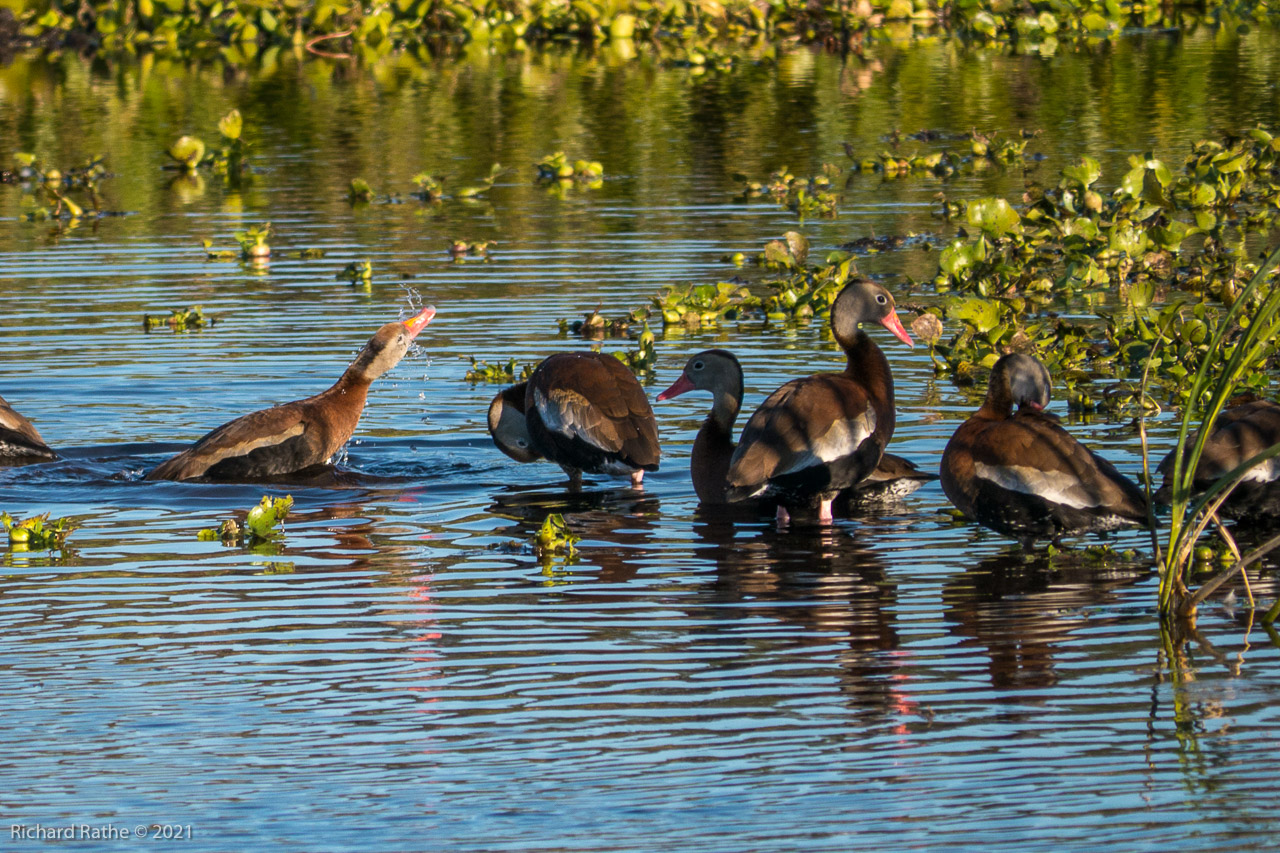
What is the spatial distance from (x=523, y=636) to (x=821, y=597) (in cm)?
125

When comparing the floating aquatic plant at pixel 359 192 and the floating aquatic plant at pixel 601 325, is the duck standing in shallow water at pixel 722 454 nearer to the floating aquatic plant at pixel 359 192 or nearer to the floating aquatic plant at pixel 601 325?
the floating aquatic plant at pixel 601 325

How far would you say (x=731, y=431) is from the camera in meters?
9.30

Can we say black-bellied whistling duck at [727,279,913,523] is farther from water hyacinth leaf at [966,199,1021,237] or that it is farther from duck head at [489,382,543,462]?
water hyacinth leaf at [966,199,1021,237]

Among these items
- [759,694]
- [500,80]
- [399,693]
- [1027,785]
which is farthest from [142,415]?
[500,80]

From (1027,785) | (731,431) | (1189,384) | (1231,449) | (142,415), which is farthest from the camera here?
(142,415)

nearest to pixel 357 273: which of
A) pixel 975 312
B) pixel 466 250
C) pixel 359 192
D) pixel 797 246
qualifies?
pixel 466 250

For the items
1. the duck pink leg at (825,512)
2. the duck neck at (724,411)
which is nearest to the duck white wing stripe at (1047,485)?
the duck pink leg at (825,512)

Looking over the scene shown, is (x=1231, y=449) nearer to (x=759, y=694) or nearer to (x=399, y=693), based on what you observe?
(x=759, y=694)

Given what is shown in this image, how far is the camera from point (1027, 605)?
6.82 meters

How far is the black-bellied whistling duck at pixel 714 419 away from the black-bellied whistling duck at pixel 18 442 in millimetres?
3394

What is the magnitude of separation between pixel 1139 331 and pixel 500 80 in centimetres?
2279

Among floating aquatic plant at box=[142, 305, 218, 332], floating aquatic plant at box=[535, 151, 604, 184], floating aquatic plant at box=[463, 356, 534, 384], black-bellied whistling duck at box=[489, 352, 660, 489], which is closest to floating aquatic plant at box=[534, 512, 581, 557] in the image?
black-bellied whistling duck at box=[489, 352, 660, 489]

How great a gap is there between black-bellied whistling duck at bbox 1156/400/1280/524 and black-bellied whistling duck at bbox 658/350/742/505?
7.12 feet

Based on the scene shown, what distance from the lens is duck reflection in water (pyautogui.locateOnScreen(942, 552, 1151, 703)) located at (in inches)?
238
